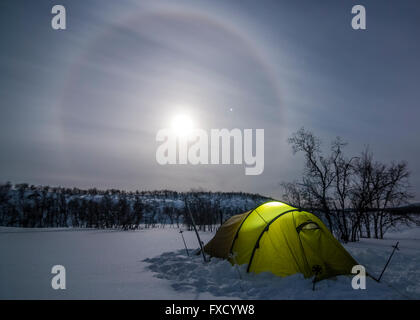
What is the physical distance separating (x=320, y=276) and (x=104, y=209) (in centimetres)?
9529

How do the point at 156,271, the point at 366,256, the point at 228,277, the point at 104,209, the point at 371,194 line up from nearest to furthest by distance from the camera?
the point at 228,277, the point at 156,271, the point at 366,256, the point at 371,194, the point at 104,209

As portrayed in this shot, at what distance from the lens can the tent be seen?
267 inches

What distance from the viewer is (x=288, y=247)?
7.09 metres

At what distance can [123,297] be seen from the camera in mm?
5672

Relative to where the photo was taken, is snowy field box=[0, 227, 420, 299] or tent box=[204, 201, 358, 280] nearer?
snowy field box=[0, 227, 420, 299]

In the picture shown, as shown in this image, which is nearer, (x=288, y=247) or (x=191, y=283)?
(x=191, y=283)

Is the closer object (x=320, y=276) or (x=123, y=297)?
(x=123, y=297)

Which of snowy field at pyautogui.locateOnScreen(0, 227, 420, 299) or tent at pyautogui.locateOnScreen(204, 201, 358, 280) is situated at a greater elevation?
tent at pyautogui.locateOnScreen(204, 201, 358, 280)

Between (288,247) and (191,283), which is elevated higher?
(288,247)

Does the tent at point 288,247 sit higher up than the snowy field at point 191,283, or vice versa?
the tent at point 288,247

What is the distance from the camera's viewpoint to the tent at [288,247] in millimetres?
6781

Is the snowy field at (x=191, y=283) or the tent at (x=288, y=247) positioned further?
the tent at (x=288, y=247)
